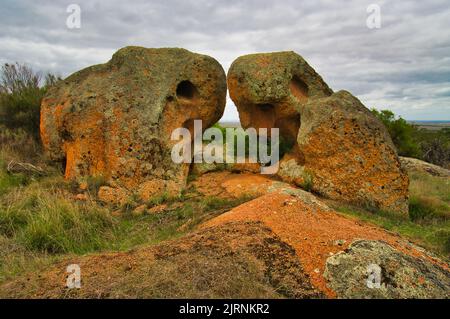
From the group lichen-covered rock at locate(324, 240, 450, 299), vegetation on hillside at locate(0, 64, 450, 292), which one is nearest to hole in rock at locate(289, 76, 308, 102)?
vegetation on hillside at locate(0, 64, 450, 292)

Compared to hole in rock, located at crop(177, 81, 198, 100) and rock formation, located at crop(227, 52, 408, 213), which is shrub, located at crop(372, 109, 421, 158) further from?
hole in rock, located at crop(177, 81, 198, 100)

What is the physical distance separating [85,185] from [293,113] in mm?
4781

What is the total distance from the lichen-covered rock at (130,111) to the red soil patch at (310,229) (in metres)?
3.67

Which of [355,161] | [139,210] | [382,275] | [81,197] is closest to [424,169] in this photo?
[355,161]

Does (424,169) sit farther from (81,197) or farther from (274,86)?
(81,197)

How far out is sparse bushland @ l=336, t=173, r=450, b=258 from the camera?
548 cm

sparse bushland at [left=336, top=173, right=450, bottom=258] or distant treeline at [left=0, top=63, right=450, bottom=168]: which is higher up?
distant treeline at [left=0, top=63, right=450, bottom=168]

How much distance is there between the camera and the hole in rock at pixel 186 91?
9297 millimetres

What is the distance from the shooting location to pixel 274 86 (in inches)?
333

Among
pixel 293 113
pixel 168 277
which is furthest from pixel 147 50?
pixel 168 277

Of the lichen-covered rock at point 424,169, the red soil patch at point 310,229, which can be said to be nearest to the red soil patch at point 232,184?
the red soil patch at point 310,229

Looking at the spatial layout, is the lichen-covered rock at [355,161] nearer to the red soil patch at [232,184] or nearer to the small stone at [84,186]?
the red soil patch at [232,184]

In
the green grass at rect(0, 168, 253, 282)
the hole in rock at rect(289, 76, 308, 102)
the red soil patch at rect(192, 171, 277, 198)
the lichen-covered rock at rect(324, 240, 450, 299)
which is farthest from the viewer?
the hole in rock at rect(289, 76, 308, 102)

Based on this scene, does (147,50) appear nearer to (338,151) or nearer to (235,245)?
(338,151)
